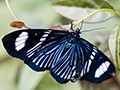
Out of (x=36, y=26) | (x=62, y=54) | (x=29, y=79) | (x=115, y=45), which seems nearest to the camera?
(x=115, y=45)

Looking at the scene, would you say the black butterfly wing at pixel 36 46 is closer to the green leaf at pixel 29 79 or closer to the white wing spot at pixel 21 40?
the white wing spot at pixel 21 40

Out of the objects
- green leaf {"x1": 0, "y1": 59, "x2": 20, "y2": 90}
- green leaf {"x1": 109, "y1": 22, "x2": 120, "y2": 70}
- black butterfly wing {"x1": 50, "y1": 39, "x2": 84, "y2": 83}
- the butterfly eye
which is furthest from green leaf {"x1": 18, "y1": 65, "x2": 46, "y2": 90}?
green leaf {"x1": 109, "y1": 22, "x2": 120, "y2": 70}

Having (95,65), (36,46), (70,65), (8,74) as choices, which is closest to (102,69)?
(95,65)

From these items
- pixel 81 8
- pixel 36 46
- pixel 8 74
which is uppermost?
pixel 81 8

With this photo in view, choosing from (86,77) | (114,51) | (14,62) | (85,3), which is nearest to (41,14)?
(14,62)

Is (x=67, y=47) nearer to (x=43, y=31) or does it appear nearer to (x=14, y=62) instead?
(x=43, y=31)

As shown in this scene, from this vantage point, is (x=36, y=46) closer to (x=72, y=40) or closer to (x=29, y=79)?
(x=72, y=40)
